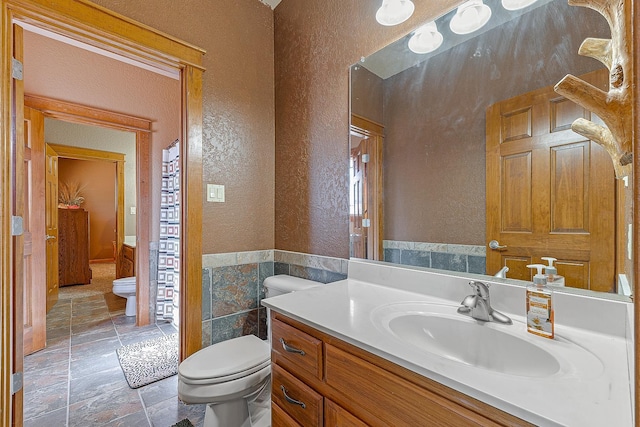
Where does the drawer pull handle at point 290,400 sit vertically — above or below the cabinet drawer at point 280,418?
above

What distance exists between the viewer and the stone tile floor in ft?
5.36

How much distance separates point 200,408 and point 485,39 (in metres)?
2.40

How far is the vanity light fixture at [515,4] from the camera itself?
0.97 metres

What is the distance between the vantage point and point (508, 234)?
3.28ft

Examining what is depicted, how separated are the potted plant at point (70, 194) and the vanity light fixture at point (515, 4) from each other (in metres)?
6.73

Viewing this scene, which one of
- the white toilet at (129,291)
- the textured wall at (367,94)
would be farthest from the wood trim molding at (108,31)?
the white toilet at (129,291)

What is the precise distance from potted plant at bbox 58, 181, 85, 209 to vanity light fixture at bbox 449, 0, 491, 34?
21.5 ft

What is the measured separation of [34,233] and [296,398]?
2.91 meters

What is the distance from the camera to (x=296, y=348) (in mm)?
940

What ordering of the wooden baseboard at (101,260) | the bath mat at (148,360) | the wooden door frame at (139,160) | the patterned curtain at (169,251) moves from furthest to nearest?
1. the wooden baseboard at (101,260)
2. the patterned curtain at (169,251)
3. the wooden door frame at (139,160)
4. the bath mat at (148,360)

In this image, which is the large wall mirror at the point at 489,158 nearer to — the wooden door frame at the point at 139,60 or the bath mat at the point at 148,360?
the wooden door frame at the point at 139,60

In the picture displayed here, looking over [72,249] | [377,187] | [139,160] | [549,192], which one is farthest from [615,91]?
[72,249]

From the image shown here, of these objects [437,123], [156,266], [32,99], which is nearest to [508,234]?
[437,123]

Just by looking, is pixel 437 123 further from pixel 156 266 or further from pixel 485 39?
pixel 156 266
